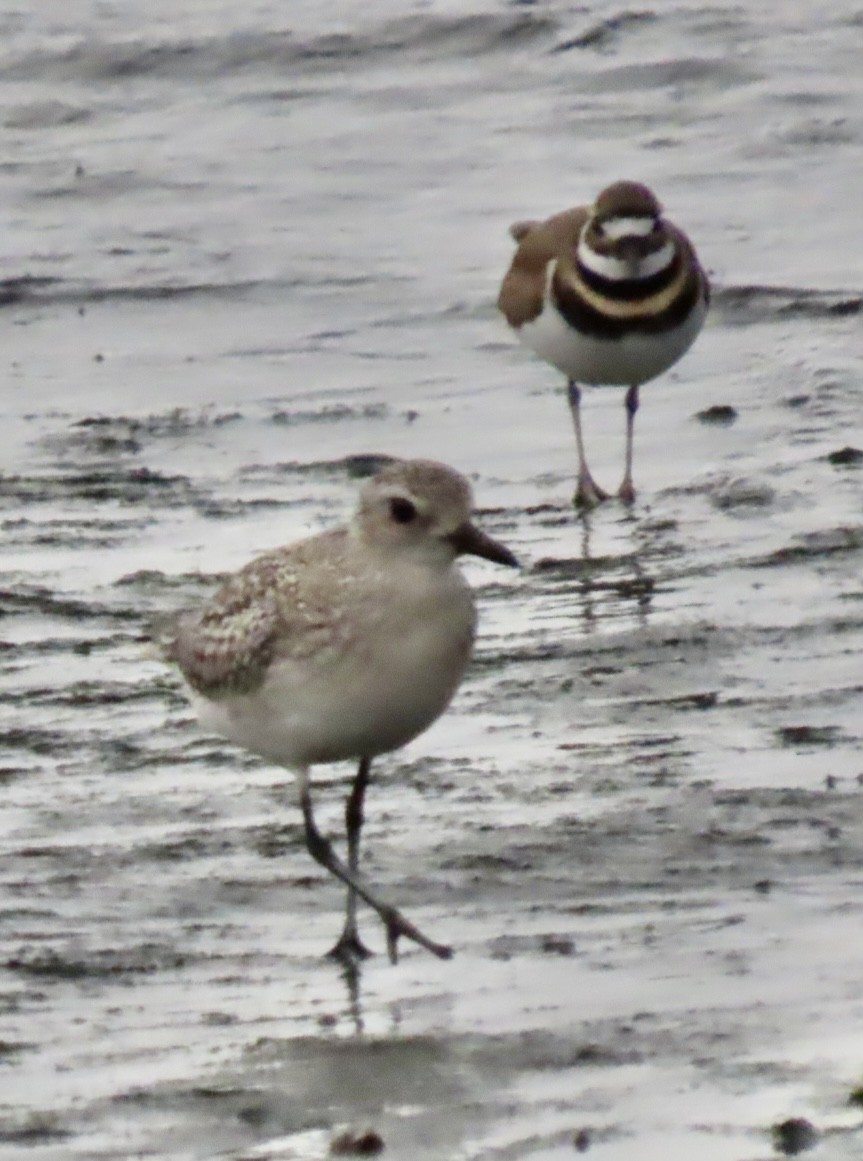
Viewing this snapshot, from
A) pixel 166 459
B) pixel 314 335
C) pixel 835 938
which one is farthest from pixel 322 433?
pixel 835 938

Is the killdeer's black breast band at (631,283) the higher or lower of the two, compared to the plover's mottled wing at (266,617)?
lower

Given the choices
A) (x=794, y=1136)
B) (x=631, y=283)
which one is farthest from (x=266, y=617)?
(x=631, y=283)

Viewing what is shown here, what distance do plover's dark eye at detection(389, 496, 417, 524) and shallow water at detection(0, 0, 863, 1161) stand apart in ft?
2.66

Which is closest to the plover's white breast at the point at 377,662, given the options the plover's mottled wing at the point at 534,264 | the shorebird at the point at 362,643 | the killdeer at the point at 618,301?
the shorebird at the point at 362,643

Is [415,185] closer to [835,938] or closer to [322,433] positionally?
[322,433]

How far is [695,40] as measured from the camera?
1833cm

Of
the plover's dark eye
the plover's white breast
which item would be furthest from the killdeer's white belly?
the plover's dark eye

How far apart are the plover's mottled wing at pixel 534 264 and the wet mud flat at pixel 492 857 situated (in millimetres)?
1306

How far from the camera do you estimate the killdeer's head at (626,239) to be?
1109cm

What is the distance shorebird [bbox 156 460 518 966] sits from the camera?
6020 mm

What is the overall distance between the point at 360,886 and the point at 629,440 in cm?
483

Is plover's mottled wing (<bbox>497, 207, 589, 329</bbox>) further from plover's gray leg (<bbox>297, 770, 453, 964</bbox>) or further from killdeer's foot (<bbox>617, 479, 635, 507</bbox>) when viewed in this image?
plover's gray leg (<bbox>297, 770, 453, 964</bbox>)

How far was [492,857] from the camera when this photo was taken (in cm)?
651

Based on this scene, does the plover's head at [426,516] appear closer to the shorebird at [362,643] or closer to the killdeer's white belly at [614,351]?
the shorebird at [362,643]
